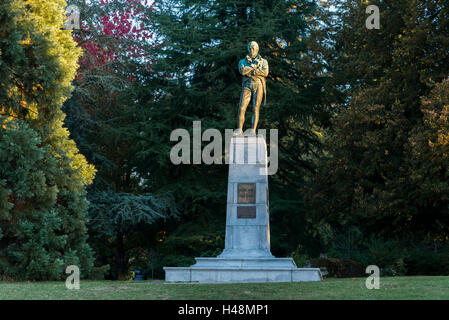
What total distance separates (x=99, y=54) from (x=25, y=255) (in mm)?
11469

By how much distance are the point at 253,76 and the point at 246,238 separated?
4.42 meters

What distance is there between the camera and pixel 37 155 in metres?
15.0

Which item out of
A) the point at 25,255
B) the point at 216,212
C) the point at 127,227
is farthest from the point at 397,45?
the point at 25,255

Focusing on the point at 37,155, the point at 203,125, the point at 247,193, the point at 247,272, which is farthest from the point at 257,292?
the point at 203,125

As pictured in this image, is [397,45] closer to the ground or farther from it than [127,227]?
farther from it

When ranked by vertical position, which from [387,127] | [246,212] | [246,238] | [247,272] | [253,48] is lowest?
[247,272]

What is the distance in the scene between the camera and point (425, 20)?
1786cm

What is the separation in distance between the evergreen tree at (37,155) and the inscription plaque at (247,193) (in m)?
4.65

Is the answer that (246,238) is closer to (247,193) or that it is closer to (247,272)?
(247,193)

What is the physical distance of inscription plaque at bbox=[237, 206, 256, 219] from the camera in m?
15.1

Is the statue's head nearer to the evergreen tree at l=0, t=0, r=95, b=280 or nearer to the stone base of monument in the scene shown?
the evergreen tree at l=0, t=0, r=95, b=280

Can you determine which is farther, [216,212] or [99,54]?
[99,54]

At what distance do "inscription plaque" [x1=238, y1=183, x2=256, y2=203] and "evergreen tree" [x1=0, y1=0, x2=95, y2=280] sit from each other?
4652mm
